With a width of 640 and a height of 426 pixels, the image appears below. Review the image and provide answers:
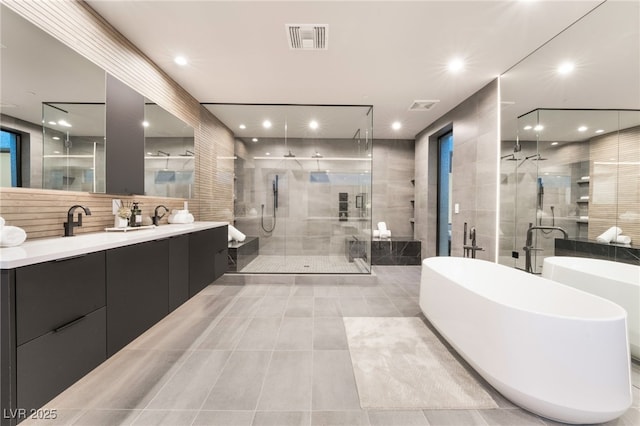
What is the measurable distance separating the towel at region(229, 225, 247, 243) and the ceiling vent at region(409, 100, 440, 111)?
3.46 meters

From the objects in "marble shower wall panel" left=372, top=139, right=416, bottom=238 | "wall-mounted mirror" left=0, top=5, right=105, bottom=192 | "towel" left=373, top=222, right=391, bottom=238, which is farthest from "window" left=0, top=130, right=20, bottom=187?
"marble shower wall panel" left=372, top=139, right=416, bottom=238

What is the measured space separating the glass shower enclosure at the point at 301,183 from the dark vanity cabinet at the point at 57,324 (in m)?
2.60

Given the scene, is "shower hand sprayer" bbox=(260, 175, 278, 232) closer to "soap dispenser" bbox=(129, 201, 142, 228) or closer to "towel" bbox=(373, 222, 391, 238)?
"soap dispenser" bbox=(129, 201, 142, 228)

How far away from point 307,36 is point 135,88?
1806 mm

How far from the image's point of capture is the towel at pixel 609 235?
183cm

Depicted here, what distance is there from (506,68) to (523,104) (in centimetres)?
48

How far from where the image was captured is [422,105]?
12.7 ft

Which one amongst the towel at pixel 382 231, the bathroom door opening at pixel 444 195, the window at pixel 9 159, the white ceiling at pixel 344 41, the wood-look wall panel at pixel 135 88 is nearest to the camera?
the window at pixel 9 159

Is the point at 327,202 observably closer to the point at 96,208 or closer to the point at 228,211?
the point at 228,211

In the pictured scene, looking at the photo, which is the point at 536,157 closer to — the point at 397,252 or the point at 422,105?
the point at 422,105

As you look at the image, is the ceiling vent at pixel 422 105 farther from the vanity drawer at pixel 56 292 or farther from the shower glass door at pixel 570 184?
the vanity drawer at pixel 56 292

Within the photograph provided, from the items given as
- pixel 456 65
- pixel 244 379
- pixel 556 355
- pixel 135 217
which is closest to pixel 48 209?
pixel 135 217

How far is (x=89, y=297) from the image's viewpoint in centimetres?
130

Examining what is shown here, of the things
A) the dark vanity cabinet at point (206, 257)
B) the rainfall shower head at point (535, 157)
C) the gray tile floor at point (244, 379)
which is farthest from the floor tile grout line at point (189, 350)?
the rainfall shower head at point (535, 157)
